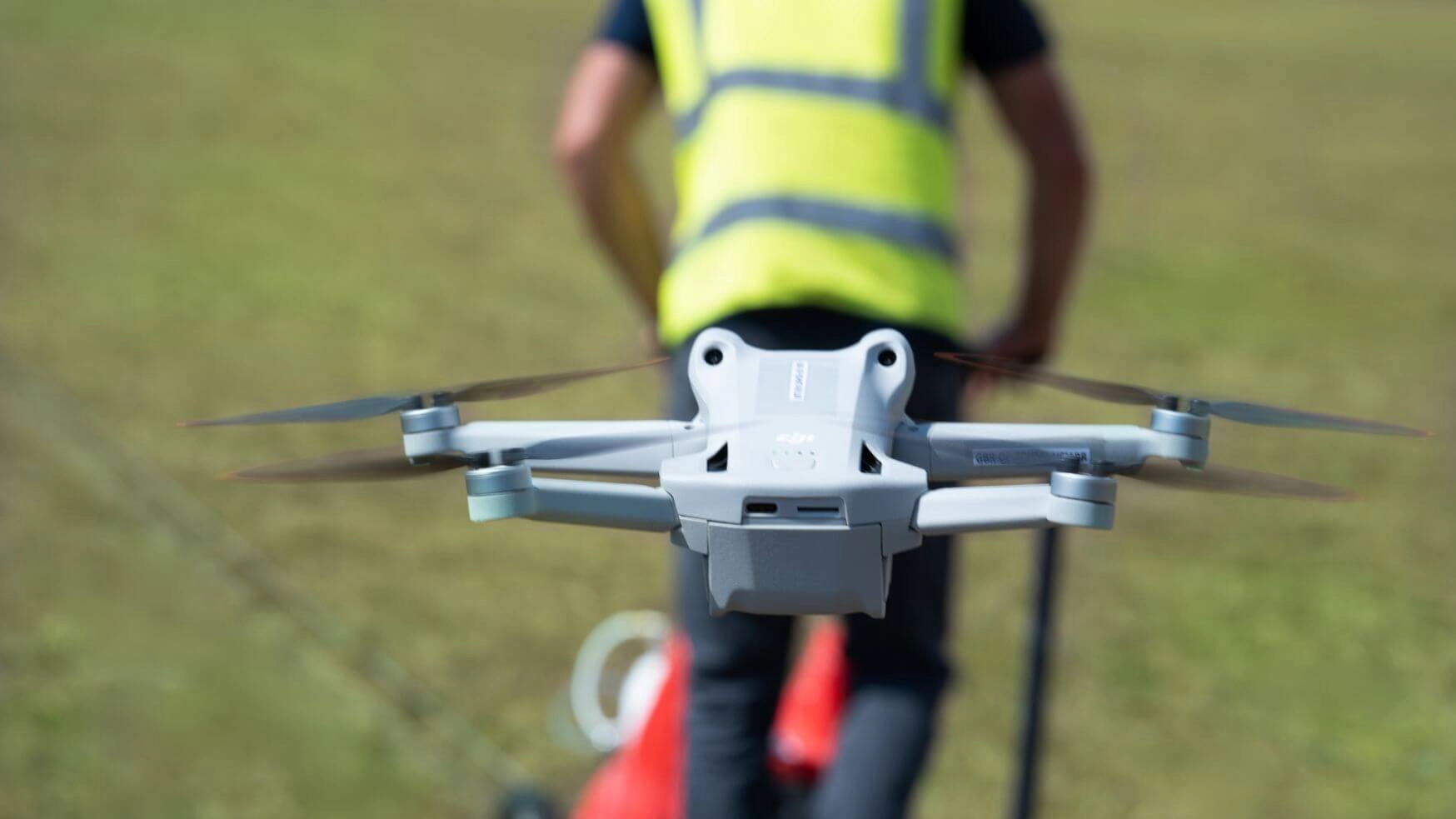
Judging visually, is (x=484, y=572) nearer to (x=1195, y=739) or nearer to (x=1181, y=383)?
(x=1195, y=739)

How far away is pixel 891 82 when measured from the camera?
135cm

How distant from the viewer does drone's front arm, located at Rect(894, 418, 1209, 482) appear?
86cm

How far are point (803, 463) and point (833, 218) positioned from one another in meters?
0.54

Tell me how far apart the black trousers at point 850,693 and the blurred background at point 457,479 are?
1.25 feet

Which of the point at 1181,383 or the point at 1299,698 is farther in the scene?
the point at 1181,383

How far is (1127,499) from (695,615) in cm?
285

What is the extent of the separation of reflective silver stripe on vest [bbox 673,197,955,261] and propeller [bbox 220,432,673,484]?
47 centimetres

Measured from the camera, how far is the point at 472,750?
293 cm

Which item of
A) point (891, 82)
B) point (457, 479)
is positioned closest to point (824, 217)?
point (891, 82)

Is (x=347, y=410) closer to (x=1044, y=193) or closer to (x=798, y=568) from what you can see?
(x=798, y=568)

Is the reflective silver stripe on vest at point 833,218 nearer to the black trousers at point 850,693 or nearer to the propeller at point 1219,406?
the black trousers at point 850,693

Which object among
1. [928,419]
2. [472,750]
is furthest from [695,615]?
[472,750]

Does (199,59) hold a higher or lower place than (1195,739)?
higher

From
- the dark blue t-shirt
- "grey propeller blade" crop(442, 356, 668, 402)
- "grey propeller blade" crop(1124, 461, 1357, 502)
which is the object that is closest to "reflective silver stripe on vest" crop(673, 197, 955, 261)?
the dark blue t-shirt
